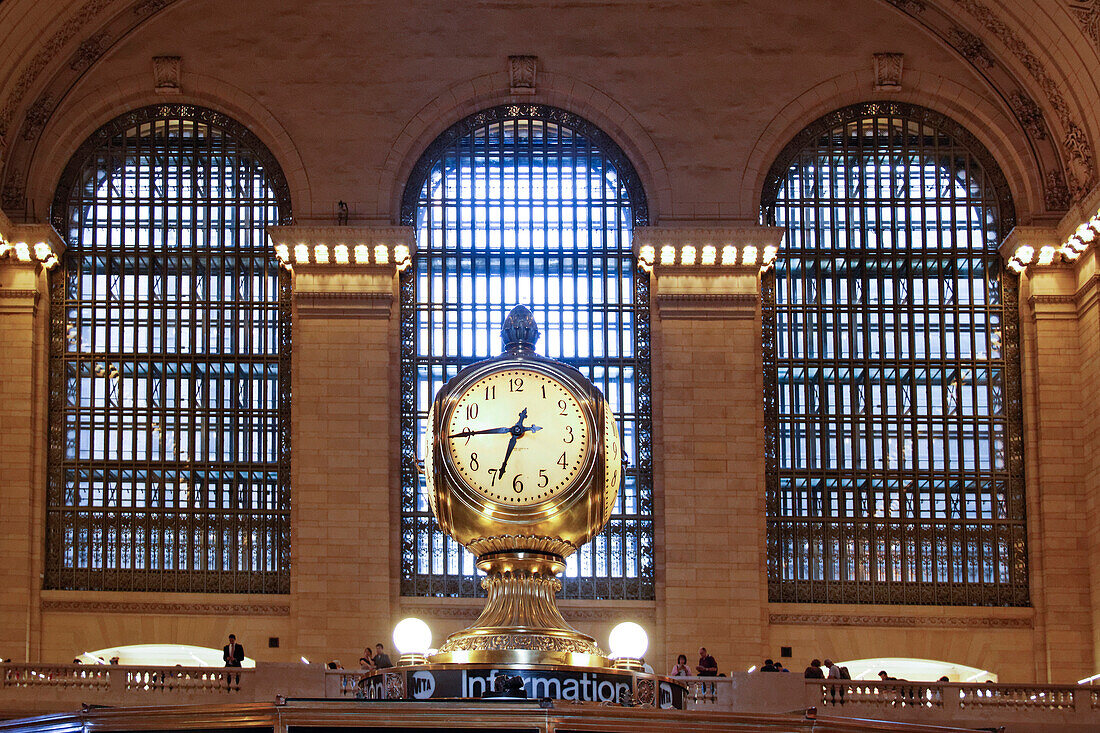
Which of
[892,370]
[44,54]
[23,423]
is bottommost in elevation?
[23,423]

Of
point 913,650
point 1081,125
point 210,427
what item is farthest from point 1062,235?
point 210,427

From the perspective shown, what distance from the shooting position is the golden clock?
3742 mm

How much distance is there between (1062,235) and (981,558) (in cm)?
601

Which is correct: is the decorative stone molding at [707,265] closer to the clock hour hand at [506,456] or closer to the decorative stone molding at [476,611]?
the decorative stone molding at [476,611]

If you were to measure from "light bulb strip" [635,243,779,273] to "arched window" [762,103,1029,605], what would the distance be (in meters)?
0.92

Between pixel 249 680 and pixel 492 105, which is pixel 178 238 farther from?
pixel 249 680

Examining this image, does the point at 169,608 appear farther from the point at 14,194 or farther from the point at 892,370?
the point at 892,370

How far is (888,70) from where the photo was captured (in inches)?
1253

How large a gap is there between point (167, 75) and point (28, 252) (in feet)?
13.6

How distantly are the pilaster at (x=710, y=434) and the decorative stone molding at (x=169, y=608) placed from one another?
23.2ft

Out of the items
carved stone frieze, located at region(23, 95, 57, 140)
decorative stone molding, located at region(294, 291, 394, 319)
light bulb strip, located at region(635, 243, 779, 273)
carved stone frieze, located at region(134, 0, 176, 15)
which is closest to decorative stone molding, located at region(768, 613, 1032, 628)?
light bulb strip, located at region(635, 243, 779, 273)

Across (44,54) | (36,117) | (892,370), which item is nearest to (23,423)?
(36,117)

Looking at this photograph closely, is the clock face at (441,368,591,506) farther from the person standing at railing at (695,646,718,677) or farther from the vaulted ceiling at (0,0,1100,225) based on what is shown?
the vaulted ceiling at (0,0,1100,225)

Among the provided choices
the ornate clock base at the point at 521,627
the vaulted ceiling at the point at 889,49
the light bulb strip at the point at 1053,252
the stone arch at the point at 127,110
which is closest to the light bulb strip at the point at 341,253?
the stone arch at the point at 127,110
